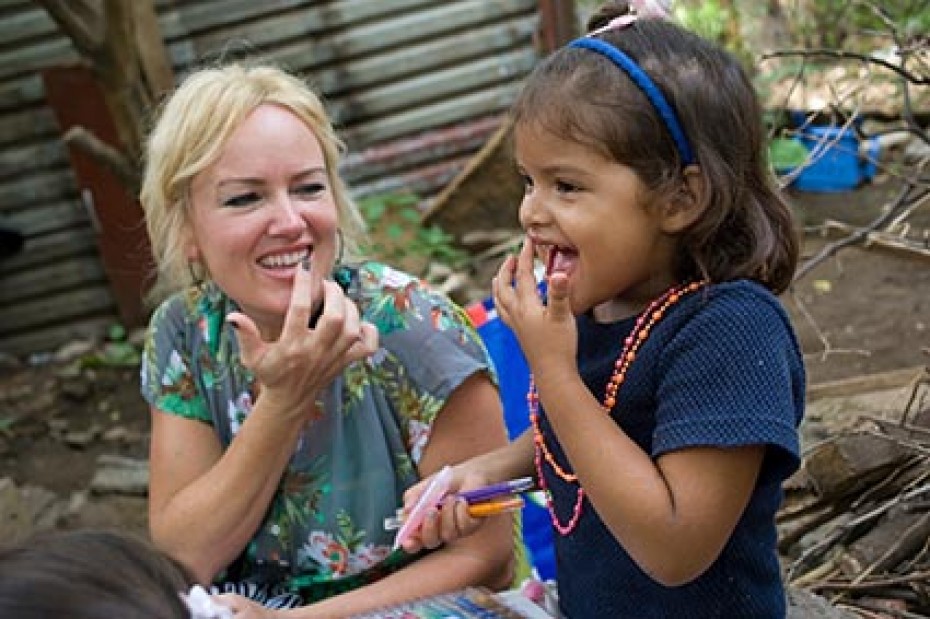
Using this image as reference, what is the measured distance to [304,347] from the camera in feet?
6.45

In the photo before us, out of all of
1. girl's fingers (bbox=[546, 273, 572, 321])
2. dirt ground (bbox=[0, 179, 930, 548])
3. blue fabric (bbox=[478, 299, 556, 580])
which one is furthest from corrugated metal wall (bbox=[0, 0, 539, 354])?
girl's fingers (bbox=[546, 273, 572, 321])

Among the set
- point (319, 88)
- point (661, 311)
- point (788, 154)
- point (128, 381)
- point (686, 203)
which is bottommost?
point (128, 381)

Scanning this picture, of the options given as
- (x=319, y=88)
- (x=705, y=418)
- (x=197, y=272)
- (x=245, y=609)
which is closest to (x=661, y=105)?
(x=705, y=418)

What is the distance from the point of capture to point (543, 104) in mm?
1550

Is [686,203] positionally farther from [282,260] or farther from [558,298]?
[282,260]

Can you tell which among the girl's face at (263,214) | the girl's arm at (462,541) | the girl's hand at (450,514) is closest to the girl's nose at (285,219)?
the girl's face at (263,214)

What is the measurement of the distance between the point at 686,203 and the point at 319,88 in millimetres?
4743

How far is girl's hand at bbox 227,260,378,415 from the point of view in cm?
197

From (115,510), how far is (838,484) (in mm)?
3032

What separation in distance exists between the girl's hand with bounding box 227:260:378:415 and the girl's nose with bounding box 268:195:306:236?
0.32 feet

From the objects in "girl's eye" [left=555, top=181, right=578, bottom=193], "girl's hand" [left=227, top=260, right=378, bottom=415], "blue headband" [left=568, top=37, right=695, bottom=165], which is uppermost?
"blue headband" [left=568, top=37, right=695, bottom=165]

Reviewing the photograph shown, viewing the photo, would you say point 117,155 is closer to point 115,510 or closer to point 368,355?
point 115,510

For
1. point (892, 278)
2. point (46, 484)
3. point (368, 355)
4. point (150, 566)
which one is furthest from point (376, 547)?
point (892, 278)

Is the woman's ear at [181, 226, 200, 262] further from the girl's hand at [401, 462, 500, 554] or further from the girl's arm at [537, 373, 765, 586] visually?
the girl's arm at [537, 373, 765, 586]
